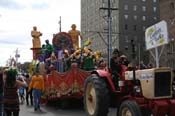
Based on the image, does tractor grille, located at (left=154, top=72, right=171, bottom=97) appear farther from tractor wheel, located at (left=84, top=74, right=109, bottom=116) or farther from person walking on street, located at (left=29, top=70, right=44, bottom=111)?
person walking on street, located at (left=29, top=70, right=44, bottom=111)

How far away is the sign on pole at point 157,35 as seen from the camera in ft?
36.2

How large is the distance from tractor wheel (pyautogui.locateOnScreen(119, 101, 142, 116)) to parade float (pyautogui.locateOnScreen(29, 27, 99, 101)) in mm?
5978

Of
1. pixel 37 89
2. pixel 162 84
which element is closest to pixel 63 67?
pixel 37 89

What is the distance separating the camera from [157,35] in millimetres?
11336

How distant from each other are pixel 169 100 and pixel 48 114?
6418 millimetres

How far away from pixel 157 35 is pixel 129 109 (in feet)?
6.99

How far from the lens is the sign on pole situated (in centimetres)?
1104

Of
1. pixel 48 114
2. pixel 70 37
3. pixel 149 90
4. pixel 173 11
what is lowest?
pixel 48 114

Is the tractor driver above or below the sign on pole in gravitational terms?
below

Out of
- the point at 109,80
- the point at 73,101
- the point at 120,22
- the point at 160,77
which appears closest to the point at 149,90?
the point at 160,77

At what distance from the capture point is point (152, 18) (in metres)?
120

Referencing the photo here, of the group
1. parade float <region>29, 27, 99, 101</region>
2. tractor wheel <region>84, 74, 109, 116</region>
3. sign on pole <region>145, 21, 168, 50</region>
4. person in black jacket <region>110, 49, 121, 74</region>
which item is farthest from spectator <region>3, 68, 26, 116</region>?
parade float <region>29, 27, 99, 101</region>

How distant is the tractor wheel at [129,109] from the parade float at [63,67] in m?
5.98

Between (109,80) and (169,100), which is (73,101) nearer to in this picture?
(109,80)
